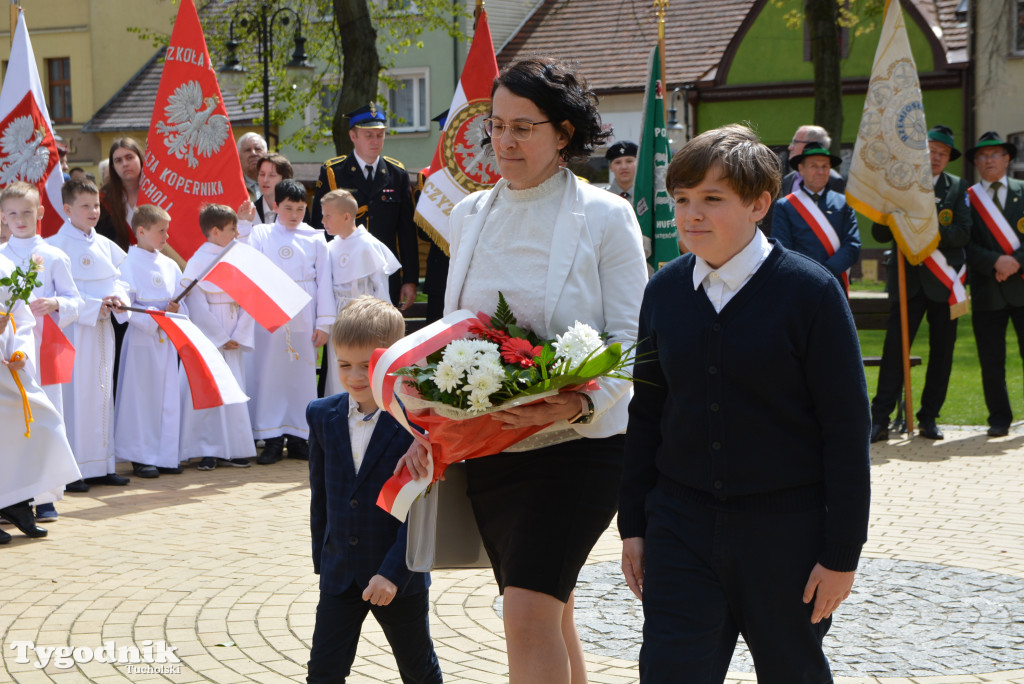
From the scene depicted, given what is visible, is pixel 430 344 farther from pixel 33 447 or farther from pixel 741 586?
pixel 33 447

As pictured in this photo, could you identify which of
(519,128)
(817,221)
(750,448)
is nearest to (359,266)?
(817,221)

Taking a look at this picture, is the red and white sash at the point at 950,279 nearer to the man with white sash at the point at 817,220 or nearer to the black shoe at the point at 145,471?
the man with white sash at the point at 817,220

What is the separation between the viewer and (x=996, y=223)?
A: 11.0 metres

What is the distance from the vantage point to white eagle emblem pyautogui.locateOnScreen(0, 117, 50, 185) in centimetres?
1020

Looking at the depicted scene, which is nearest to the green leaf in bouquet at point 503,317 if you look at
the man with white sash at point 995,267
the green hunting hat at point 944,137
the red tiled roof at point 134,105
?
the man with white sash at point 995,267

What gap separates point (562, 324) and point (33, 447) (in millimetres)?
4845

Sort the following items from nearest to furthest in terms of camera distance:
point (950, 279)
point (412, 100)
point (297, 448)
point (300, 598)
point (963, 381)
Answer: point (300, 598) → point (297, 448) → point (950, 279) → point (963, 381) → point (412, 100)

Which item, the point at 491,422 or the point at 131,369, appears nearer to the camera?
Result: the point at 491,422

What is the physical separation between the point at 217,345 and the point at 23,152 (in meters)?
2.41

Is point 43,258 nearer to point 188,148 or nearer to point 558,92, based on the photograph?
point 188,148

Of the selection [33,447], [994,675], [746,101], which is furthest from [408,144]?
[994,675]

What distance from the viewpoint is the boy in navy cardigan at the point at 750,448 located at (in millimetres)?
3016

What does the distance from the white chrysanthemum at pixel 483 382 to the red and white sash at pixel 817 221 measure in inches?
310

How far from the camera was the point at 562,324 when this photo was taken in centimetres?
355
